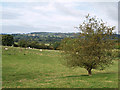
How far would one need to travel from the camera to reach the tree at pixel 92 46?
68.8ft

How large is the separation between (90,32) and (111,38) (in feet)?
9.49

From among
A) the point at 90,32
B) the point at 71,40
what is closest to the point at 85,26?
the point at 90,32

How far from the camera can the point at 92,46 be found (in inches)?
825

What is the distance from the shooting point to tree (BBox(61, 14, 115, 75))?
20969mm

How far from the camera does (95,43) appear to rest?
20859 mm

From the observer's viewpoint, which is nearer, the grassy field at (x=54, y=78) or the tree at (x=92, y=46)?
the grassy field at (x=54, y=78)

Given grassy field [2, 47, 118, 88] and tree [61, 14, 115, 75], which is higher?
tree [61, 14, 115, 75]

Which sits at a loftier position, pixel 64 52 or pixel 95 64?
pixel 64 52

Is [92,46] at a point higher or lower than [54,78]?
higher

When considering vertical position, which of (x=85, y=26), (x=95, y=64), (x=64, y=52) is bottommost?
(x=95, y=64)

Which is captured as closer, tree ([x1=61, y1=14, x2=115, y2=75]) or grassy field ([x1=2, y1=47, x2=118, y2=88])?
grassy field ([x1=2, y1=47, x2=118, y2=88])

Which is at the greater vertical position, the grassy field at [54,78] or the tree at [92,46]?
→ the tree at [92,46]

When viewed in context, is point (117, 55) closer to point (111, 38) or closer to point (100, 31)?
point (111, 38)

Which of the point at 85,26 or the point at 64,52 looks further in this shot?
the point at 64,52
